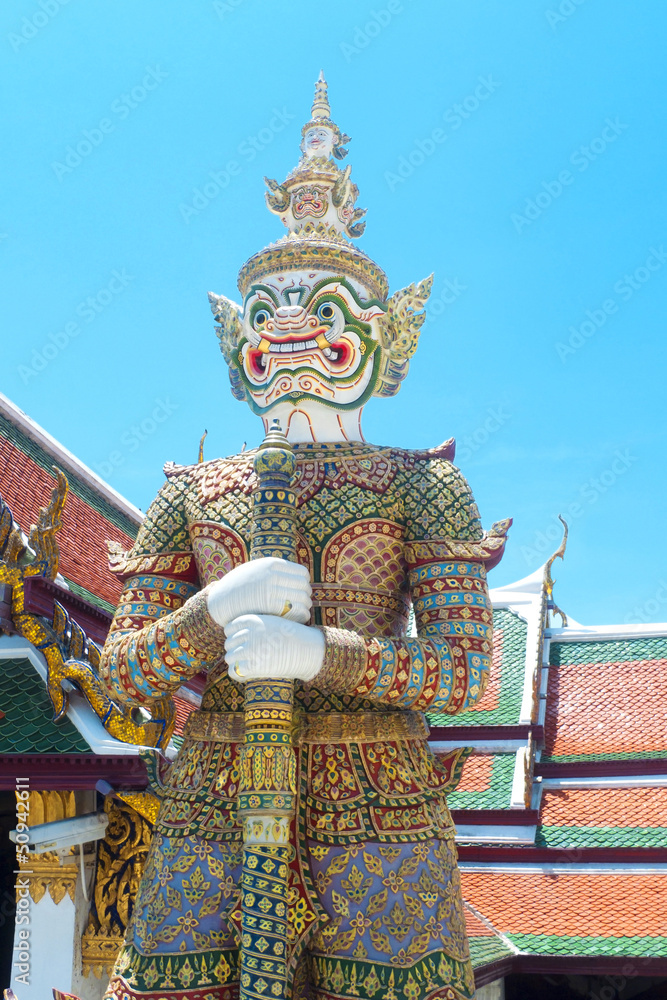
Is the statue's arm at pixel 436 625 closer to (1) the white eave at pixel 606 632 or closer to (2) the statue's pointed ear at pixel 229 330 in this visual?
(2) the statue's pointed ear at pixel 229 330

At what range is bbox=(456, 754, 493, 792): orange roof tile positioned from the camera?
7613 millimetres

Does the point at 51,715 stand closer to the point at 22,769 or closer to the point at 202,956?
the point at 22,769

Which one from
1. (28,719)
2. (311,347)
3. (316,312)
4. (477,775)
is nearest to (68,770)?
(28,719)

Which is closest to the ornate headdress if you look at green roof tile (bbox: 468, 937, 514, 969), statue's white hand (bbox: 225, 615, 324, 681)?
statue's white hand (bbox: 225, 615, 324, 681)

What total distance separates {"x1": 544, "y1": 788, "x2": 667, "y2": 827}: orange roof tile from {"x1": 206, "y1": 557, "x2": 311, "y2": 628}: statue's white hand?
465 cm

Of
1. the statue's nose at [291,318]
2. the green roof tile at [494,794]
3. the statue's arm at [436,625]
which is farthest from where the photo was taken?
the green roof tile at [494,794]

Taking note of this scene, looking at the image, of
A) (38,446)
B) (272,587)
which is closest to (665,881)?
(272,587)

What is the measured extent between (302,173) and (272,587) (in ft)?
7.16

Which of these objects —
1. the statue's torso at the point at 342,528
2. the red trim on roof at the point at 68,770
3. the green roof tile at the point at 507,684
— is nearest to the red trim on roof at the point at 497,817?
the green roof tile at the point at 507,684

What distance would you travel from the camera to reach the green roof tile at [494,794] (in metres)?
7.36

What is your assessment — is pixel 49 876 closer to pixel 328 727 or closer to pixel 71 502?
pixel 328 727

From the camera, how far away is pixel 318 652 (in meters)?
3.32

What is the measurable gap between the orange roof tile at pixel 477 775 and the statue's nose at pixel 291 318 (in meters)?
4.55

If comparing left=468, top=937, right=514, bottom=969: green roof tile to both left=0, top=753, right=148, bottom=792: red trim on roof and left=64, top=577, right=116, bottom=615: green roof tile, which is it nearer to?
left=0, top=753, right=148, bottom=792: red trim on roof
